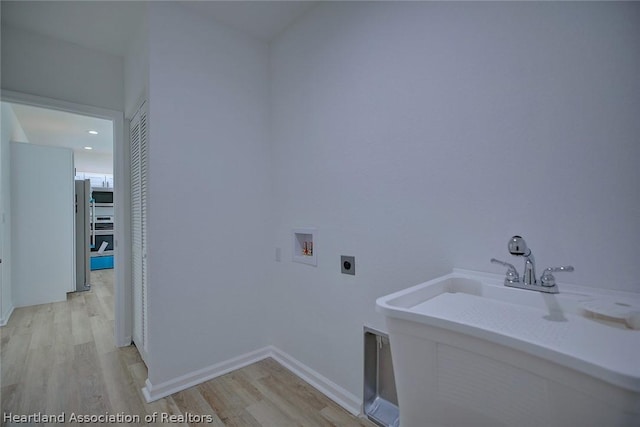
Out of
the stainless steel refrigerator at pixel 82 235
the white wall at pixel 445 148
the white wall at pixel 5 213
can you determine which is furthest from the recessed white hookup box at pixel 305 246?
the stainless steel refrigerator at pixel 82 235

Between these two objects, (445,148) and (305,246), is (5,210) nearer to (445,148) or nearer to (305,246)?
(305,246)

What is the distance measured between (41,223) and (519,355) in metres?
5.24

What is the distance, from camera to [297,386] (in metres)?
1.92

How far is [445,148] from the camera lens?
130 cm

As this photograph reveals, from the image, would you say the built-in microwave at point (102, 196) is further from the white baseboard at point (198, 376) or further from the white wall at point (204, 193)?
the white baseboard at point (198, 376)

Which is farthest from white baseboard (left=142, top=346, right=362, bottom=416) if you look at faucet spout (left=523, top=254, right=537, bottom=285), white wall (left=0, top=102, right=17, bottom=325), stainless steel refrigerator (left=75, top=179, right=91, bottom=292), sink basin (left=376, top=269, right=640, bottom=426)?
stainless steel refrigerator (left=75, top=179, right=91, bottom=292)

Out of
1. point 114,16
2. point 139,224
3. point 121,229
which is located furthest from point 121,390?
→ point 114,16

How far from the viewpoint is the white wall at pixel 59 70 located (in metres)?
2.14

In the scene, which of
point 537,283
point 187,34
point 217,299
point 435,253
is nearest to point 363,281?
point 435,253

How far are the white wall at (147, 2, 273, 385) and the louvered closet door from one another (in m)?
0.29

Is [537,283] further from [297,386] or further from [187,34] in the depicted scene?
[187,34]

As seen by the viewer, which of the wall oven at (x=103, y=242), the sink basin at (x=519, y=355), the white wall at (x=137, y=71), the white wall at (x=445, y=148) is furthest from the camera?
the wall oven at (x=103, y=242)

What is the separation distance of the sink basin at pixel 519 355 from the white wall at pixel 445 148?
18 cm

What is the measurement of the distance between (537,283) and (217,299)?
6.32 ft
